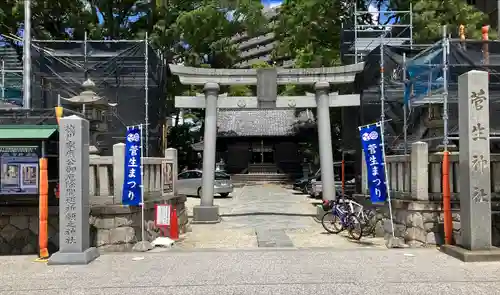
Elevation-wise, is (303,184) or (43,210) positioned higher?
(43,210)

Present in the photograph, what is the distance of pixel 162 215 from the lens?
10625 mm

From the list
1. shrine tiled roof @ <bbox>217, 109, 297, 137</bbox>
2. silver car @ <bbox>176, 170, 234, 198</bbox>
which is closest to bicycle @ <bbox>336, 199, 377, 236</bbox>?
silver car @ <bbox>176, 170, 234, 198</bbox>

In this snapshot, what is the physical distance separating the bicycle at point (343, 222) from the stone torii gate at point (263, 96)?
3045 mm

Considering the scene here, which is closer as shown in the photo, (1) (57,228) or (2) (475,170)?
(2) (475,170)

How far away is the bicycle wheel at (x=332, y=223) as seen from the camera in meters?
12.6

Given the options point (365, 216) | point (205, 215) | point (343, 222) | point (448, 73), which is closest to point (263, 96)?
point (205, 215)

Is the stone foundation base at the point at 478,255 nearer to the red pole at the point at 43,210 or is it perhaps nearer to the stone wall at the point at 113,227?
the stone wall at the point at 113,227

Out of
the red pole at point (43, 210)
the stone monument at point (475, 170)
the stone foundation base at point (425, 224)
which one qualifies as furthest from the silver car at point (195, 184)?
the stone monument at point (475, 170)

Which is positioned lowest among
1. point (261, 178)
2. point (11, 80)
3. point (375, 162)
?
point (261, 178)

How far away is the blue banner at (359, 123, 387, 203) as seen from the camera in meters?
10.6

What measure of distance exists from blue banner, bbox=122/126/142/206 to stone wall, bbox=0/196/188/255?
8.4 inches

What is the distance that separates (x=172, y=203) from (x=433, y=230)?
6261mm

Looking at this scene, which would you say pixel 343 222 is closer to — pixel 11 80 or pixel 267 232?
pixel 267 232

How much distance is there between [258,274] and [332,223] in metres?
6.09
